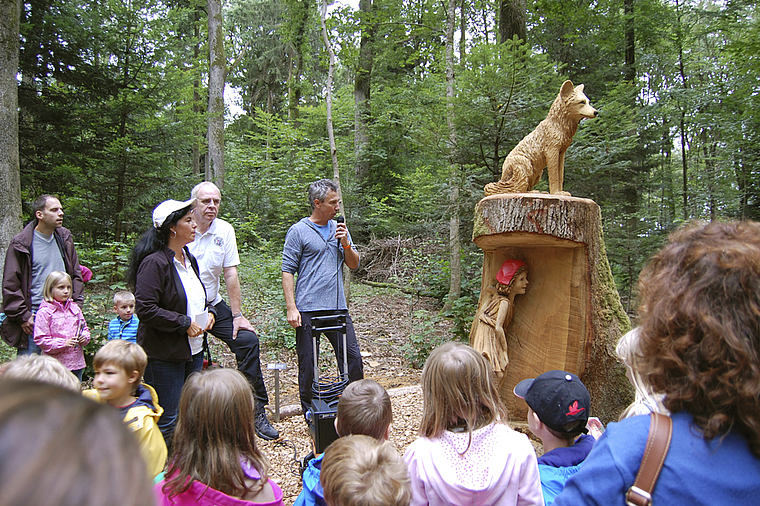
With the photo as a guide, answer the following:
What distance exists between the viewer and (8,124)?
536 cm

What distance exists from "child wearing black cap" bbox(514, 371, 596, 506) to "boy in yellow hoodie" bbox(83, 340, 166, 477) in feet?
5.57

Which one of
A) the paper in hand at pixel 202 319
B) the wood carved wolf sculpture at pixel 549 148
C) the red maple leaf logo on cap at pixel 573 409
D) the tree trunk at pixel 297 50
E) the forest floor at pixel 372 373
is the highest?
the tree trunk at pixel 297 50

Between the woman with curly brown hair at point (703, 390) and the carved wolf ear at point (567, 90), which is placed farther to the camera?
the carved wolf ear at point (567, 90)

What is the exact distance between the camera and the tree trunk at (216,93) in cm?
1068

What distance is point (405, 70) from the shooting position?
15016 millimetres

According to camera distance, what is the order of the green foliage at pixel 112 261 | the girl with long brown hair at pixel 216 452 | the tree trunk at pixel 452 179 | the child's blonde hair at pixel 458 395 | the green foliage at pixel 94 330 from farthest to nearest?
1. the tree trunk at pixel 452 179
2. the green foliage at pixel 112 261
3. the green foliage at pixel 94 330
4. the child's blonde hair at pixel 458 395
5. the girl with long brown hair at pixel 216 452

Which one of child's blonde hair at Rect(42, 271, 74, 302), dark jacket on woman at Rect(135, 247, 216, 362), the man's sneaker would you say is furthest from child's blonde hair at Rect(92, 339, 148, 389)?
child's blonde hair at Rect(42, 271, 74, 302)

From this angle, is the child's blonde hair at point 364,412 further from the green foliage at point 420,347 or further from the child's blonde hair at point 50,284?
the green foliage at point 420,347

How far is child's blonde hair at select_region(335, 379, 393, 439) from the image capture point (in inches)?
77.2

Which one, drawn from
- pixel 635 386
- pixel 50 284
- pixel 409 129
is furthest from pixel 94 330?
pixel 409 129

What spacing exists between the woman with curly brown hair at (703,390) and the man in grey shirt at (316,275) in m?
2.48

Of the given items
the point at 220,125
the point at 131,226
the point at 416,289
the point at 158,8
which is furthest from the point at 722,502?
the point at 220,125

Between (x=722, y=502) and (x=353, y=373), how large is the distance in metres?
2.64

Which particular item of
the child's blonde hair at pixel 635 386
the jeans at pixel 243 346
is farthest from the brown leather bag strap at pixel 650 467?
the jeans at pixel 243 346
